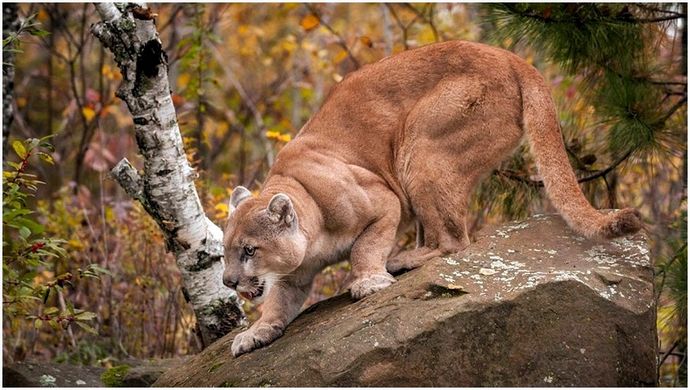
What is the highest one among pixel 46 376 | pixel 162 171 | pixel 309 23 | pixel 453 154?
pixel 309 23

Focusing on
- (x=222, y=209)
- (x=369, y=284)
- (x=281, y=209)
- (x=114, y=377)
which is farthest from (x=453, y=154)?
(x=114, y=377)

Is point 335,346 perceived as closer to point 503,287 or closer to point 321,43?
point 503,287

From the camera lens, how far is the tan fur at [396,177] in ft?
19.1

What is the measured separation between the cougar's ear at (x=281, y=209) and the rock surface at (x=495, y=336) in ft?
2.66

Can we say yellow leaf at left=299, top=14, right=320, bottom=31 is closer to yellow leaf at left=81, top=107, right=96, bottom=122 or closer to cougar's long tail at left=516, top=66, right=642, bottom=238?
yellow leaf at left=81, top=107, right=96, bottom=122

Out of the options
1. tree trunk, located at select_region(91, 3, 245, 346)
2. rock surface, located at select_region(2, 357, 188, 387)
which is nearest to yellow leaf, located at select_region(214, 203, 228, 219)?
tree trunk, located at select_region(91, 3, 245, 346)

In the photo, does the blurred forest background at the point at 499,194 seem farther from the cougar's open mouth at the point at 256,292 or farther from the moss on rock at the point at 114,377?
the cougar's open mouth at the point at 256,292

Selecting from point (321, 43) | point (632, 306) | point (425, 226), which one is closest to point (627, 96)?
point (425, 226)

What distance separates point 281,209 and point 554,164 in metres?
1.77

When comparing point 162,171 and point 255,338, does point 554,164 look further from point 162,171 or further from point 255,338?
point 162,171

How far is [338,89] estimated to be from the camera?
22.5 feet

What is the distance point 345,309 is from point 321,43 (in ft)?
40.1

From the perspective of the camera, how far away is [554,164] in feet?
19.4

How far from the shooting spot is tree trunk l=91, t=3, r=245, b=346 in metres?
6.23
